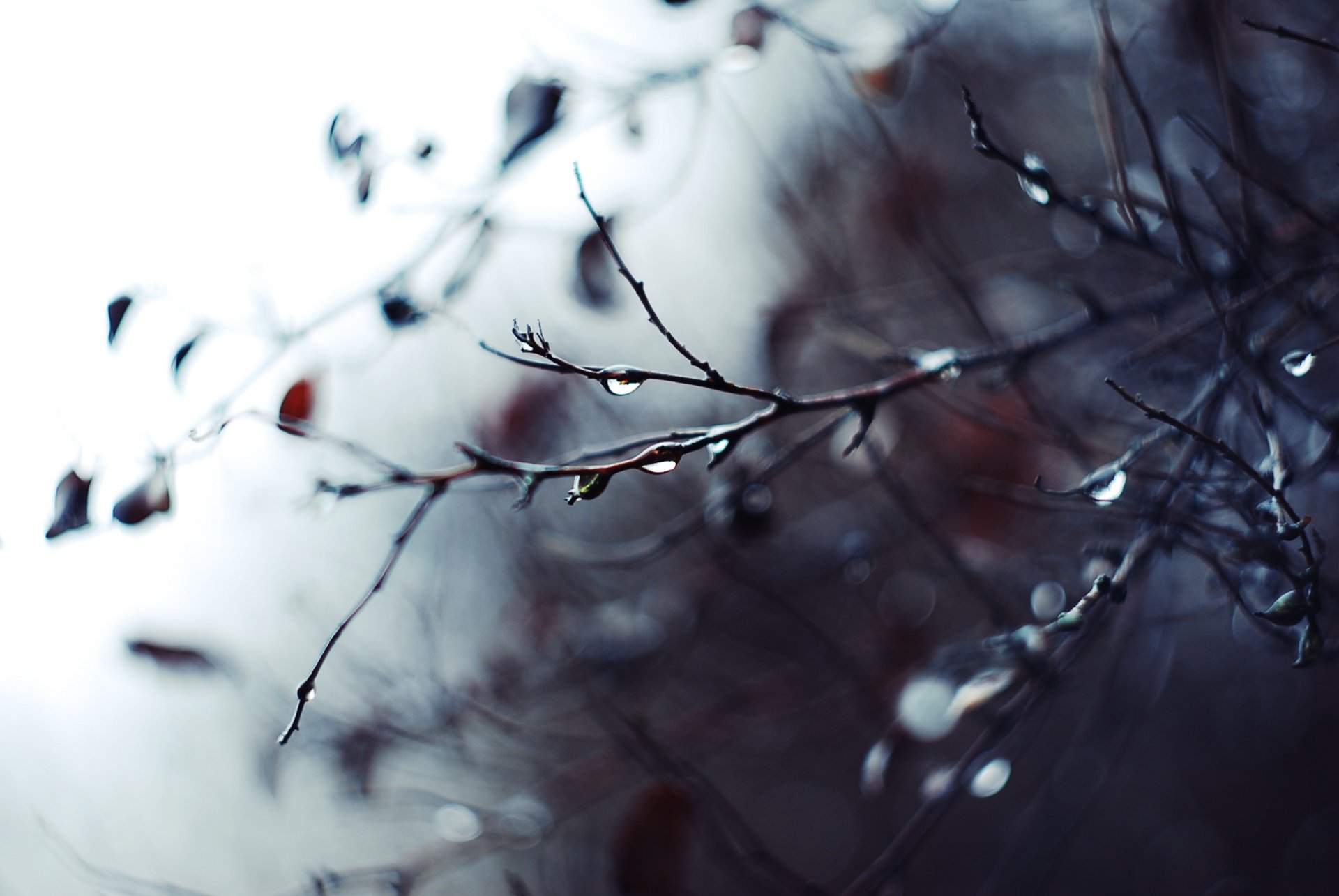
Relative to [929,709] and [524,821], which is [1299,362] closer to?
[929,709]

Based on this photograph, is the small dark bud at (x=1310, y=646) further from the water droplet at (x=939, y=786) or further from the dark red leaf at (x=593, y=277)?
the dark red leaf at (x=593, y=277)

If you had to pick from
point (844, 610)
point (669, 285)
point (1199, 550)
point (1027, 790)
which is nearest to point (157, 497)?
point (1199, 550)

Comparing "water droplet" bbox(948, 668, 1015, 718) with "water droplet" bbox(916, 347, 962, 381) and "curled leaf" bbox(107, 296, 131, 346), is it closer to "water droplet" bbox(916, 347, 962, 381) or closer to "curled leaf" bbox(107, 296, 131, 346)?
"water droplet" bbox(916, 347, 962, 381)

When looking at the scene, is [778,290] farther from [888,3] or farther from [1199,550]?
[1199,550]

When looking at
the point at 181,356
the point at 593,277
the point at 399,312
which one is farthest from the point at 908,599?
the point at 181,356

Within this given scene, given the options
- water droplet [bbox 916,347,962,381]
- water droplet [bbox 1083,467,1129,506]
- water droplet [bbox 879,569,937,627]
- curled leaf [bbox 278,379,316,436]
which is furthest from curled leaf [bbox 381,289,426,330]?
water droplet [bbox 879,569,937,627]
